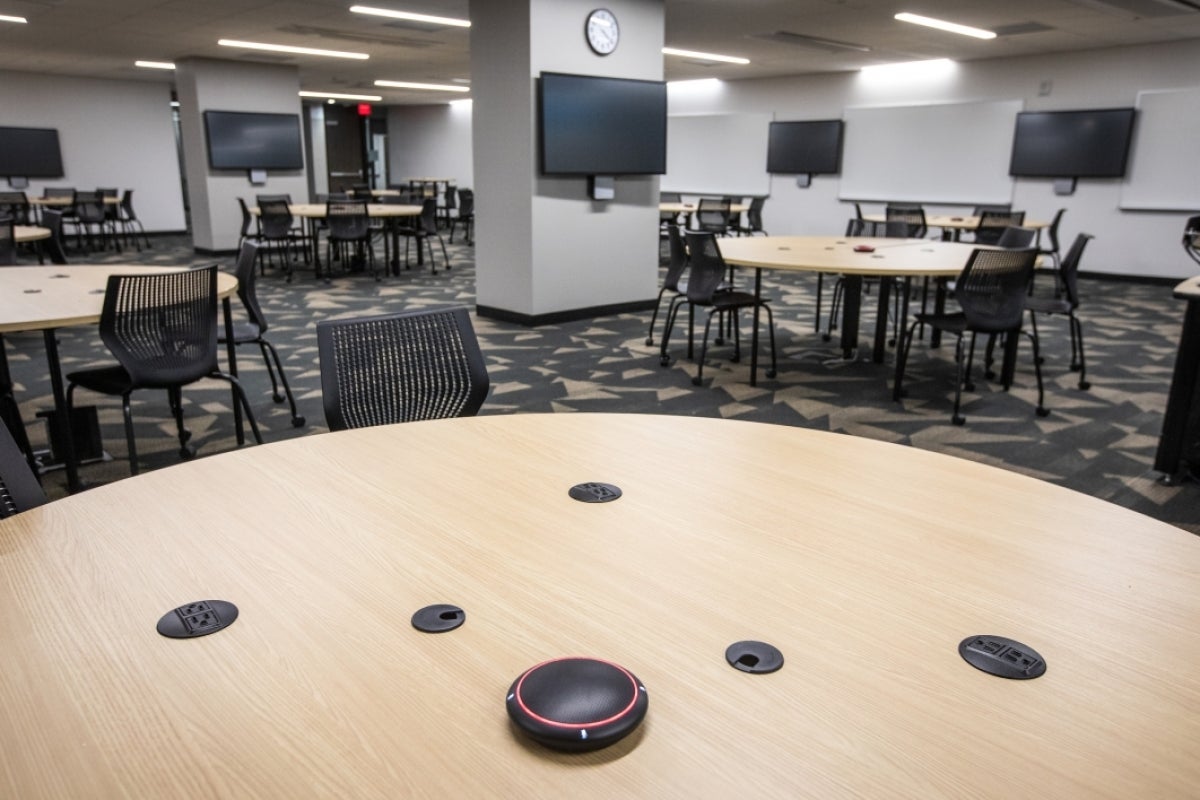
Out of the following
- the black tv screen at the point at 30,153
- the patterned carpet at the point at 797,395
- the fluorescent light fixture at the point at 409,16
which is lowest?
the patterned carpet at the point at 797,395

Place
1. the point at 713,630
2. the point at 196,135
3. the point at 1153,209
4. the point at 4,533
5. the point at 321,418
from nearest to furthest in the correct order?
the point at 713,630
the point at 4,533
the point at 321,418
the point at 1153,209
the point at 196,135

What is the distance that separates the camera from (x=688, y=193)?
1416 centimetres

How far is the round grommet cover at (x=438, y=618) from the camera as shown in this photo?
97cm

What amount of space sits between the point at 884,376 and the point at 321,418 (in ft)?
11.0

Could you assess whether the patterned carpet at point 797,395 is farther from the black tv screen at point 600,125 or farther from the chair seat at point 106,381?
the black tv screen at point 600,125

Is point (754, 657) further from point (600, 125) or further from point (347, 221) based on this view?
point (347, 221)

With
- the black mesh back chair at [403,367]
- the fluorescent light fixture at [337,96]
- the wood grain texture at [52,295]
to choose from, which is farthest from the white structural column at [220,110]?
the black mesh back chair at [403,367]

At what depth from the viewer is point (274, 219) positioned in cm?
902

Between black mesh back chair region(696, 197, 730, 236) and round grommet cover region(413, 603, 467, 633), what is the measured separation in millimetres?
7821

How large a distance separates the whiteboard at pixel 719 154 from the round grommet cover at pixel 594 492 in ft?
40.9

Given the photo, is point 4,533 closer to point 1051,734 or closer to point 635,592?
point 635,592

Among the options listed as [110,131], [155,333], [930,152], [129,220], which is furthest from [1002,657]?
[110,131]

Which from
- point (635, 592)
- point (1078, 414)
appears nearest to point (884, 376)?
point (1078, 414)

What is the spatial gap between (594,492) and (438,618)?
427 millimetres
